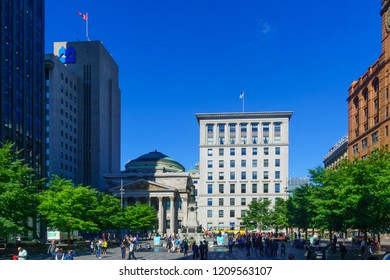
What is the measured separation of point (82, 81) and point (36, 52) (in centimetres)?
3901

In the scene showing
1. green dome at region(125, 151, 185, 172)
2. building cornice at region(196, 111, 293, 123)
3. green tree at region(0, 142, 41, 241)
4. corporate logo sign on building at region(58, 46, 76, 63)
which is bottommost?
green tree at region(0, 142, 41, 241)

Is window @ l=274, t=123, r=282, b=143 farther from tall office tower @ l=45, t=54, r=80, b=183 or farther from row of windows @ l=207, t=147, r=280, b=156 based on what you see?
tall office tower @ l=45, t=54, r=80, b=183

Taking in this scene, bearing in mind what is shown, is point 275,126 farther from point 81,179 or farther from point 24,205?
point 81,179

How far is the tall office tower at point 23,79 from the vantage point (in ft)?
257

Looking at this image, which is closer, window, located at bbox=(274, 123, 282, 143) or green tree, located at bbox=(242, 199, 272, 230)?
window, located at bbox=(274, 123, 282, 143)

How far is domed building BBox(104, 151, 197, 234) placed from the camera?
4875 inches

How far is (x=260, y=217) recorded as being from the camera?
94.2 meters

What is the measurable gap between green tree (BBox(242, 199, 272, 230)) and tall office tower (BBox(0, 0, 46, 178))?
44.6 m

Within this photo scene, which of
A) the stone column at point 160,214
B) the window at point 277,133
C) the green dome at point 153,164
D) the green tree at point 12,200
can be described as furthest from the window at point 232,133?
the green dome at point 153,164

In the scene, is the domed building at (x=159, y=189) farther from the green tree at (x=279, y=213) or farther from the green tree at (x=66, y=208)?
the green tree at (x=66, y=208)

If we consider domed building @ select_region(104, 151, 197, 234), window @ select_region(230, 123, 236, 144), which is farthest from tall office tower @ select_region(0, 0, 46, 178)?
window @ select_region(230, 123, 236, 144)

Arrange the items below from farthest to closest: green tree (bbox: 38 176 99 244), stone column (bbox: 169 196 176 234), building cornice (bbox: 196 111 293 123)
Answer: stone column (bbox: 169 196 176 234)
green tree (bbox: 38 176 99 244)
building cornice (bbox: 196 111 293 123)

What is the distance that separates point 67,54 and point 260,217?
72.8m
